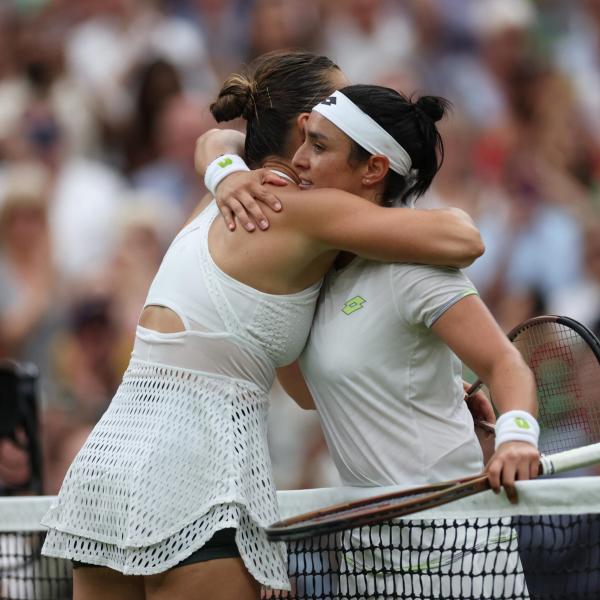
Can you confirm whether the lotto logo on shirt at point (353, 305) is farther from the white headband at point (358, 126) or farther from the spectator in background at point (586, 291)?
the spectator in background at point (586, 291)

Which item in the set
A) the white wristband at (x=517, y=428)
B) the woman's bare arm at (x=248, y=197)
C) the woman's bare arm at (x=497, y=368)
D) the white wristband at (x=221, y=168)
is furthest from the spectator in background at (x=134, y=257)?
the white wristband at (x=517, y=428)

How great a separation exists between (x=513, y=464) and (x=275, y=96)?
3.62 feet

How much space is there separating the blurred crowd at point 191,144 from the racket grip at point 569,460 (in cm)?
336

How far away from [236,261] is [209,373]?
0.85 ft

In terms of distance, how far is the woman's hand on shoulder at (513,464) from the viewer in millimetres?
2494

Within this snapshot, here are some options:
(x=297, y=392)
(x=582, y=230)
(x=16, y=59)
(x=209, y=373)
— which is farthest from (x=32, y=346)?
(x=209, y=373)

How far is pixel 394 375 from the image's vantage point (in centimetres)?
282

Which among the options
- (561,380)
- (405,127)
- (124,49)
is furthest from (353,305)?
(124,49)

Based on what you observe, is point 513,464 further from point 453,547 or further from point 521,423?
point 453,547

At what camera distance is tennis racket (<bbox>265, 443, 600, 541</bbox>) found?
246 cm

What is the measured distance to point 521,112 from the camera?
767 centimetres

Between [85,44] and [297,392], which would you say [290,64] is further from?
[85,44]

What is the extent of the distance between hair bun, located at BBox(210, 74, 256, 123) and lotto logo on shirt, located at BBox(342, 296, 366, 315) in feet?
1.86

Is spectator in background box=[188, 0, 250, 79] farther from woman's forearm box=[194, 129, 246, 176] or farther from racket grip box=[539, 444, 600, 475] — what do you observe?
racket grip box=[539, 444, 600, 475]
